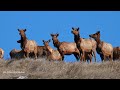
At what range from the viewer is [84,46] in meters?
20.7

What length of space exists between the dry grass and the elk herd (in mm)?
3732

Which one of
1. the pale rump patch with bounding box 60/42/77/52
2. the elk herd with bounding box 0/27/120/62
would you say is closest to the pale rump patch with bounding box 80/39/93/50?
the elk herd with bounding box 0/27/120/62

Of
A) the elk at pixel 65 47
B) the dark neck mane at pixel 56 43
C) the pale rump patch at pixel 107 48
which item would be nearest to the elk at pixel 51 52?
the elk at pixel 65 47

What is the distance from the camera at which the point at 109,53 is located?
20750 millimetres

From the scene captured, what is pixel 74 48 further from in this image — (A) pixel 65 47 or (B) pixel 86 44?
(B) pixel 86 44

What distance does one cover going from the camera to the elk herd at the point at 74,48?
20.4 metres

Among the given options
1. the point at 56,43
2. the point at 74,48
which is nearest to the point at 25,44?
the point at 56,43

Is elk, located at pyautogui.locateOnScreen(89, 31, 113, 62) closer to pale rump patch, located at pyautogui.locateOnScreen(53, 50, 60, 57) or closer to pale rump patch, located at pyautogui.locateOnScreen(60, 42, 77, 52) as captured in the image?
pale rump patch, located at pyautogui.locateOnScreen(60, 42, 77, 52)

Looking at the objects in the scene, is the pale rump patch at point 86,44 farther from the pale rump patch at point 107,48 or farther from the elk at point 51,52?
the elk at point 51,52

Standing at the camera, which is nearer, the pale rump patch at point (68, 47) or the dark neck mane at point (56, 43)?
the dark neck mane at point (56, 43)

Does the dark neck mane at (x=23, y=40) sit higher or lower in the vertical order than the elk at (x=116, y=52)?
higher
